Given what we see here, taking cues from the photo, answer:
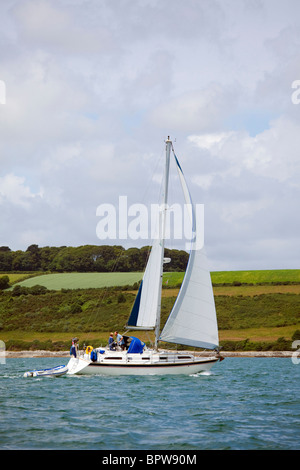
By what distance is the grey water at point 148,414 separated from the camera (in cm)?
1698

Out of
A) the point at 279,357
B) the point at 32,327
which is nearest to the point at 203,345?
the point at 279,357

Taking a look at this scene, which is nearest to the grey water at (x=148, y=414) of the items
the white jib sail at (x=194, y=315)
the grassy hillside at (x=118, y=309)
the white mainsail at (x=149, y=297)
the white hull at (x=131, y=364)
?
the white hull at (x=131, y=364)

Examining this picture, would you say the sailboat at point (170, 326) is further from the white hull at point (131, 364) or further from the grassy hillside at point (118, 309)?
the grassy hillside at point (118, 309)

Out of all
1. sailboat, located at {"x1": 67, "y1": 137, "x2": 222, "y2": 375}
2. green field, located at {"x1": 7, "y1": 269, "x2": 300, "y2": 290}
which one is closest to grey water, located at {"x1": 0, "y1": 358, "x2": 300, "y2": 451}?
sailboat, located at {"x1": 67, "y1": 137, "x2": 222, "y2": 375}

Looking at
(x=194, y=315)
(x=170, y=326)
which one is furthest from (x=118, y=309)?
(x=194, y=315)

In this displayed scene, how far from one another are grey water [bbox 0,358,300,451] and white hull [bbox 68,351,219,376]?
979 mm

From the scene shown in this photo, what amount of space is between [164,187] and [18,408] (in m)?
20.5

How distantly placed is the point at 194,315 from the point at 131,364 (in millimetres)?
5596

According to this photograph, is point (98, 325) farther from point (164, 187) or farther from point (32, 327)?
point (164, 187)

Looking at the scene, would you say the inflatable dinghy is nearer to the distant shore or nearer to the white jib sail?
the white jib sail

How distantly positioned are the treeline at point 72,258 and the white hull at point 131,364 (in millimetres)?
116959

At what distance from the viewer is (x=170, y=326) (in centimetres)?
3691

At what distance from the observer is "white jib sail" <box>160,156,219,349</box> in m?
36.8

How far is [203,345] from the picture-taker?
121ft
